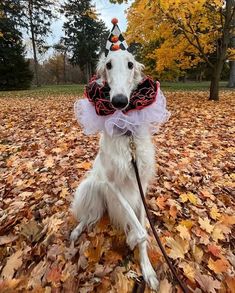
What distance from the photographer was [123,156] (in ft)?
7.31

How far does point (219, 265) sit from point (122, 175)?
117 cm

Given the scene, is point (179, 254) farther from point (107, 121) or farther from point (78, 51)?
point (78, 51)

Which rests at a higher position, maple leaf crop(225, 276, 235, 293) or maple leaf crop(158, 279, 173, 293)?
maple leaf crop(158, 279, 173, 293)

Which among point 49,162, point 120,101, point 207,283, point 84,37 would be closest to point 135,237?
point 207,283

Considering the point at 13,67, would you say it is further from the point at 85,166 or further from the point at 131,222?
the point at 131,222

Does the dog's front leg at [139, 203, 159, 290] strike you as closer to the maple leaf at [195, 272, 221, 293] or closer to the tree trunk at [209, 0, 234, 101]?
the maple leaf at [195, 272, 221, 293]

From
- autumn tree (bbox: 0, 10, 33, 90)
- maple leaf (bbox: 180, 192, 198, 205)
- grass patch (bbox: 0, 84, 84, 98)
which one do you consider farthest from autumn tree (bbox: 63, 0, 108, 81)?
maple leaf (bbox: 180, 192, 198, 205)

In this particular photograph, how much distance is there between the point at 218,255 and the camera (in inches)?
97.3

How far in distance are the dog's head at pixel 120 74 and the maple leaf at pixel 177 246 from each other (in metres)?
1.41

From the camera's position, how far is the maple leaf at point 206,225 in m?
2.80

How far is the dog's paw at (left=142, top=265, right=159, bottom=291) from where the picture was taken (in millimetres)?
2168

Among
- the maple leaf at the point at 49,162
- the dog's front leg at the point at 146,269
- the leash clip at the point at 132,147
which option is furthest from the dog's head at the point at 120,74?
the maple leaf at the point at 49,162

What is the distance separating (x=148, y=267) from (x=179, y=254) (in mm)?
357

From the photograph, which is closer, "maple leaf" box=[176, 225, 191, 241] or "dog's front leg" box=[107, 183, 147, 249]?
"dog's front leg" box=[107, 183, 147, 249]
